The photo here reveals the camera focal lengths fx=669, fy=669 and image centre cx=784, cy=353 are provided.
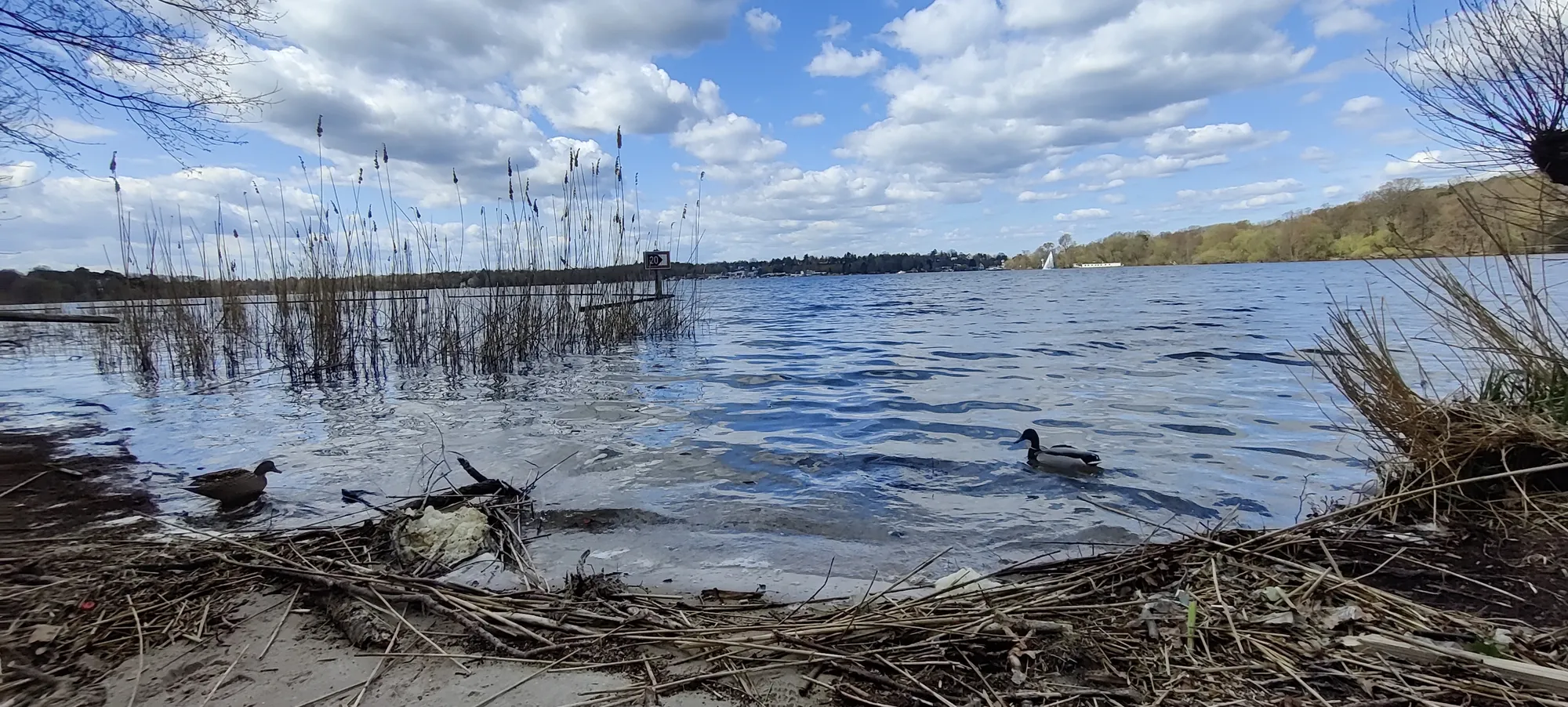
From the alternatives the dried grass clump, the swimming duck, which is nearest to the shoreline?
the dried grass clump

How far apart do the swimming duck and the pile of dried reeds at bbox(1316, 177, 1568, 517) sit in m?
1.56

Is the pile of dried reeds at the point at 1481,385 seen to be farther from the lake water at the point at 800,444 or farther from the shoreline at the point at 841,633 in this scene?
the lake water at the point at 800,444

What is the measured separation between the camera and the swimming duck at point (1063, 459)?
4.87 meters

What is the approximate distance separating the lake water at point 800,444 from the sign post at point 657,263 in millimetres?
2750

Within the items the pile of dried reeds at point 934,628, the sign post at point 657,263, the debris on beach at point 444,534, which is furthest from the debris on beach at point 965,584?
the sign post at point 657,263

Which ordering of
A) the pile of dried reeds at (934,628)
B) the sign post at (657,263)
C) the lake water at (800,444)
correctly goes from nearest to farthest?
the pile of dried reeds at (934,628), the lake water at (800,444), the sign post at (657,263)

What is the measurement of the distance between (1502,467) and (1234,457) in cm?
238

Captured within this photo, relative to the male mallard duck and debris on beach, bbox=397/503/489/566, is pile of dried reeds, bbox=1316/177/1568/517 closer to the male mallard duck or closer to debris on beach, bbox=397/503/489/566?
debris on beach, bbox=397/503/489/566

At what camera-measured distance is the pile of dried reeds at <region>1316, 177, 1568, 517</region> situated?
9.61 ft

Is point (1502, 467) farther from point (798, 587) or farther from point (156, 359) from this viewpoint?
point (156, 359)

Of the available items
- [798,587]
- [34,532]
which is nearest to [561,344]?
[34,532]

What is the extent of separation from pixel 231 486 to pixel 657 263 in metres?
10.5

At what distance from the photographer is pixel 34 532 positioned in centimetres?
333

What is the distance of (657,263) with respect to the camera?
14359 millimetres
